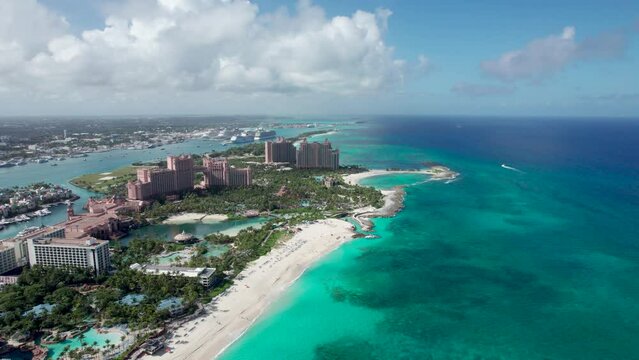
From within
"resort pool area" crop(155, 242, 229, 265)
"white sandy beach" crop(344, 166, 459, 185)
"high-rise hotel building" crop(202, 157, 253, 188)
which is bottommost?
"resort pool area" crop(155, 242, 229, 265)

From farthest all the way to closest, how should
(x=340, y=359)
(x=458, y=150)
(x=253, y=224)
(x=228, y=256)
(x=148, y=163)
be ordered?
1. (x=458, y=150)
2. (x=148, y=163)
3. (x=253, y=224)
4. (x=228, y=256)
5. (x=340, y=359)

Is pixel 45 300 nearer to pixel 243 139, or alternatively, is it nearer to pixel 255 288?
pixel 255 288

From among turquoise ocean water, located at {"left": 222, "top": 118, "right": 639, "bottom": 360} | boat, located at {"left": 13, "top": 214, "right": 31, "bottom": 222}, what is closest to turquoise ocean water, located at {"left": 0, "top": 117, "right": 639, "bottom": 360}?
turquoise ocean water, located at {"left": 222, "top": 118, "right": 639, "bottom": 360}

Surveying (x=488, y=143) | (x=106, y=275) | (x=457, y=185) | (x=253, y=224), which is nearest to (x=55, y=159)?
(x=253, y=224)

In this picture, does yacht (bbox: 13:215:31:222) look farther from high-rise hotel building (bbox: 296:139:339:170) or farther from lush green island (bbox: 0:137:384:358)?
high-rise hotel building (bbox: 296:139:339:170)

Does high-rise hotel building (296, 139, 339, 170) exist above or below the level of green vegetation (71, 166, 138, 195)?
above

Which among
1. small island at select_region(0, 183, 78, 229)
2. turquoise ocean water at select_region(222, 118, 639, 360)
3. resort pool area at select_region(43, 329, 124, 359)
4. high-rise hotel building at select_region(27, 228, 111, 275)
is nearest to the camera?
resort pool area at select_region(43, 329, 124, 359)

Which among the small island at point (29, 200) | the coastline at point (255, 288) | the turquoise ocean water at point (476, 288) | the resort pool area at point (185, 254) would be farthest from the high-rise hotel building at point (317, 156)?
the resort pool area at point (185, 254)

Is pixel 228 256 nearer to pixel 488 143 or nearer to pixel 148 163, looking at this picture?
pixel 148 163
